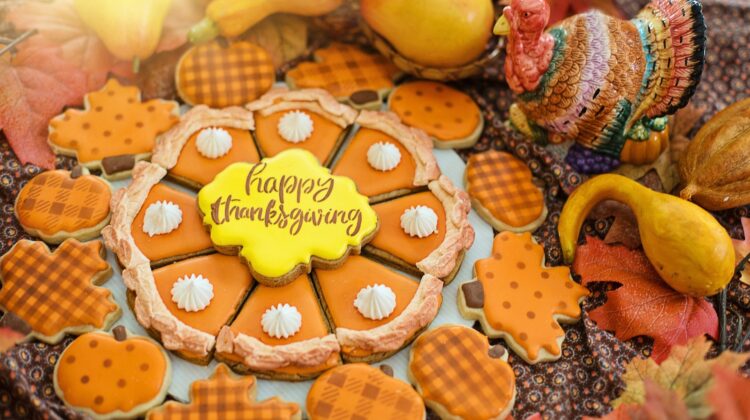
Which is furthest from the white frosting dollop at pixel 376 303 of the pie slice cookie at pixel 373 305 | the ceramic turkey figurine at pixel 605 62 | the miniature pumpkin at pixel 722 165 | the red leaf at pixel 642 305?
the miniature pumpkin at pixel 722 165

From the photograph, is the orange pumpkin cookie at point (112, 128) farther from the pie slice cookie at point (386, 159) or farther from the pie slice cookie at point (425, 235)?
the pie slice cookie at point (425, 235)

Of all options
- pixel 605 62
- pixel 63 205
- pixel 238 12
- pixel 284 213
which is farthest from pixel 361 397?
pixel 238 12

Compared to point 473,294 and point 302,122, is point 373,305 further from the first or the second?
point 302,122

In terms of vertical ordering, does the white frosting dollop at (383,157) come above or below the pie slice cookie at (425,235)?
above

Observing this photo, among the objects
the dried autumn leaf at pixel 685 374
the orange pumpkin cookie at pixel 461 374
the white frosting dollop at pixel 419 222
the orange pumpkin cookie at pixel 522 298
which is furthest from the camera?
the white frosting dollop at pixel 419 222

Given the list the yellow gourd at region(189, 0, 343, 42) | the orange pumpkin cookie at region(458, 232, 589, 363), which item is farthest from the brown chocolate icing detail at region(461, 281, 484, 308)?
the yellow gourd at region(189, 0, 343, 42)

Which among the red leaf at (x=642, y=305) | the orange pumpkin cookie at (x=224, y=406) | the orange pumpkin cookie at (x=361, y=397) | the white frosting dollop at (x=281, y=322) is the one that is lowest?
the orange pumpkin cookie at (x=224, y=406)

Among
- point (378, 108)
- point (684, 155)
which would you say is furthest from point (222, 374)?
point (684, 155)
